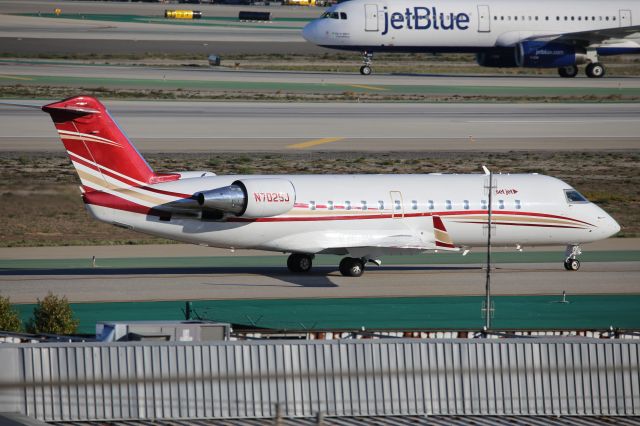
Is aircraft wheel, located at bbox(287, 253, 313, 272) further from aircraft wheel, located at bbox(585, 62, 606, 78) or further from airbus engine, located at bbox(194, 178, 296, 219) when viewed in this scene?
aircraft wheel, located at bbox(585, 62, 606, 78)

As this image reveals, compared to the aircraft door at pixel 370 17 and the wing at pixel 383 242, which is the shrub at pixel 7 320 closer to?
the wing at pixel 383 242

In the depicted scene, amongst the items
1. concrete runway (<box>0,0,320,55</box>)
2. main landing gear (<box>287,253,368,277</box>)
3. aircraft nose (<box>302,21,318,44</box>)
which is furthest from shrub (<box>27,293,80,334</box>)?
concrete runway (<box>0,0,320,55</box>)

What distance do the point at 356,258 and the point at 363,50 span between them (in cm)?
5920

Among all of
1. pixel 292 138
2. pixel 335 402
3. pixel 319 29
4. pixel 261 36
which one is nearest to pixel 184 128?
pixel 292 138

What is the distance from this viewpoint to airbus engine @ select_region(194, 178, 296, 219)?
40.6 meters

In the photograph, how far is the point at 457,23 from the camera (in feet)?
318

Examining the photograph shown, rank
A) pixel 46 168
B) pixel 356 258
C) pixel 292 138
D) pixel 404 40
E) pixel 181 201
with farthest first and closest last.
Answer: pixel 404 40 → pixel 292 138 → pixel 46 168 → pixel 356 258 → pixel 181 201

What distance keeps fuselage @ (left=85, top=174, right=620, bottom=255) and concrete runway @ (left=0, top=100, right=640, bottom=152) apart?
2669cm

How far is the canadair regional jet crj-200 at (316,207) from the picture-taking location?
39844 millimetres

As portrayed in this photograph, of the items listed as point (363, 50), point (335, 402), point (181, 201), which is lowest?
point (335, 402)

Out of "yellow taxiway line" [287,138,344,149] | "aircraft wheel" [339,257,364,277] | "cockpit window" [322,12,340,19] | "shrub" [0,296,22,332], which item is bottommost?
"aircraft wheel" [339,257,364,277]

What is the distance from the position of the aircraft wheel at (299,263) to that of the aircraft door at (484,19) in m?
57.2

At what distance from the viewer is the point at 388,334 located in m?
29.5

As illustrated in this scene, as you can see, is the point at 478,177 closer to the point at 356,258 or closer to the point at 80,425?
the point at 356,258
